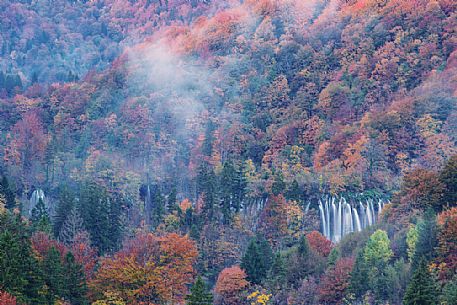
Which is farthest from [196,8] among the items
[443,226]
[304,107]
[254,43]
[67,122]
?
[443,226]

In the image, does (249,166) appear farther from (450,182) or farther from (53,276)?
(53,276)

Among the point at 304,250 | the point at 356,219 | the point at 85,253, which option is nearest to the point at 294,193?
the point at 356,219

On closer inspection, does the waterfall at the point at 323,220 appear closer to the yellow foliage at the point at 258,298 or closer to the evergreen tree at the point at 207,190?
the evergreen tree at the point at 207,190

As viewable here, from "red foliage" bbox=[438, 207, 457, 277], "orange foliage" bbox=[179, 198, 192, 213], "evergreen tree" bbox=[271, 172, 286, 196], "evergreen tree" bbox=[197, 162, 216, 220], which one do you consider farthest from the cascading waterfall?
"red foliage" bbox=[438, 207, 457, 277]

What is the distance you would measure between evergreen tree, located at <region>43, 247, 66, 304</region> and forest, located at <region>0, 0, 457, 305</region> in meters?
0.14

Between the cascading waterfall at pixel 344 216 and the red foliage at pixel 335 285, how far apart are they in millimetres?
29926

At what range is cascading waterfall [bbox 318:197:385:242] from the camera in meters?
87.8

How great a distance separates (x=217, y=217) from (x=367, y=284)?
110ft

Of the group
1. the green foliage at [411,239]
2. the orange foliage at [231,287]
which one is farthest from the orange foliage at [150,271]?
the green foliage at [411,239]

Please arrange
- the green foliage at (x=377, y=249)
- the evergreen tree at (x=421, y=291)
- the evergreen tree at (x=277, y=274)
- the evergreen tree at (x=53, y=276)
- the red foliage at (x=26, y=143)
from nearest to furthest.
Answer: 1. the evergreen tree at (x=421, y=291)
2. the evergreen tree at (x=53, y=276)
3. the green foliage at (x=377, y=249)
4. the evergreen tree at (x=277, y=274)
5. the red foliage at (x=26, y=143)

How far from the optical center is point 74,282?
55031 millimetres

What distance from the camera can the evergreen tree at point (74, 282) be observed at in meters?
54.8

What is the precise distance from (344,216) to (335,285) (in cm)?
3350

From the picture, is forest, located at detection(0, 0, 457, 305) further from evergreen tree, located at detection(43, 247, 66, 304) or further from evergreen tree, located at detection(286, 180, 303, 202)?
evergreen tree, located at detection(286, 180, 303, 202)
